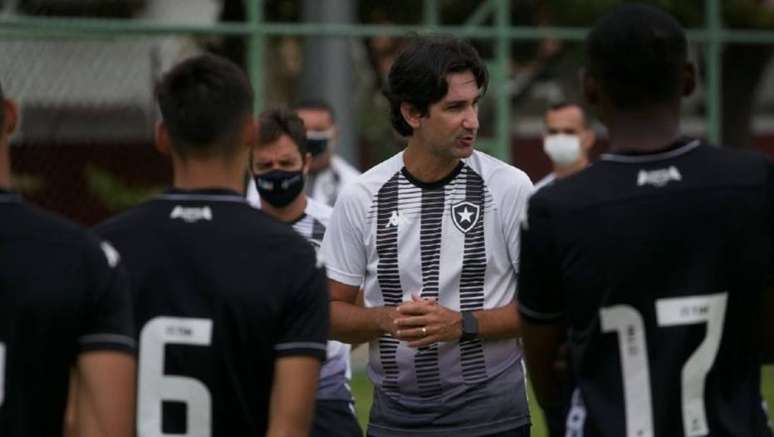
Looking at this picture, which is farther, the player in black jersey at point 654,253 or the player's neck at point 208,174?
the player's neck at point 208,174

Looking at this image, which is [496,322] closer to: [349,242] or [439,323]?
[439,323]

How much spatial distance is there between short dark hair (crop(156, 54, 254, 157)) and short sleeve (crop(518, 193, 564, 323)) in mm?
802

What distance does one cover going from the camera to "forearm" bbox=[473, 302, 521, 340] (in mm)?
6273

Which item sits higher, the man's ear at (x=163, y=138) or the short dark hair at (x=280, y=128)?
the man's ear at (x=163, y=138)

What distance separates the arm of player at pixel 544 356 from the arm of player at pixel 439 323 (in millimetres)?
1348

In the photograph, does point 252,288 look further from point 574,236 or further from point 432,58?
point 432,58

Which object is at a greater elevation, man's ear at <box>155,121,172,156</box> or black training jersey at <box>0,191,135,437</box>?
man's ear at <box>155,121,172,156</box>

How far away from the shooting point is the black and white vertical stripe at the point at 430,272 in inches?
252

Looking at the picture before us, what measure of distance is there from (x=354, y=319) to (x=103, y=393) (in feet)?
6.91

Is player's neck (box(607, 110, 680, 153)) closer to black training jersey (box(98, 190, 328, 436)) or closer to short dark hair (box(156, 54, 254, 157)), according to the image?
black training jersey (box(98, 190, 328, 436))

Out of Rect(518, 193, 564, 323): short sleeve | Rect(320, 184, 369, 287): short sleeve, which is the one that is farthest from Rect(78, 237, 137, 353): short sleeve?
Rect(320, 184, 369, 287): short sleeve

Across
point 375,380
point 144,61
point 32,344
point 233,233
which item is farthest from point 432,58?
point 144,61

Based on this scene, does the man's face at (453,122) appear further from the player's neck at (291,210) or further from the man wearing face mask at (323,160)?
the man wearing face mask at (323,160)

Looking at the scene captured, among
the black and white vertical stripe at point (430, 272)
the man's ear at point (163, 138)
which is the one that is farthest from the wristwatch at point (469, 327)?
the man's ear at point (163, 138)
